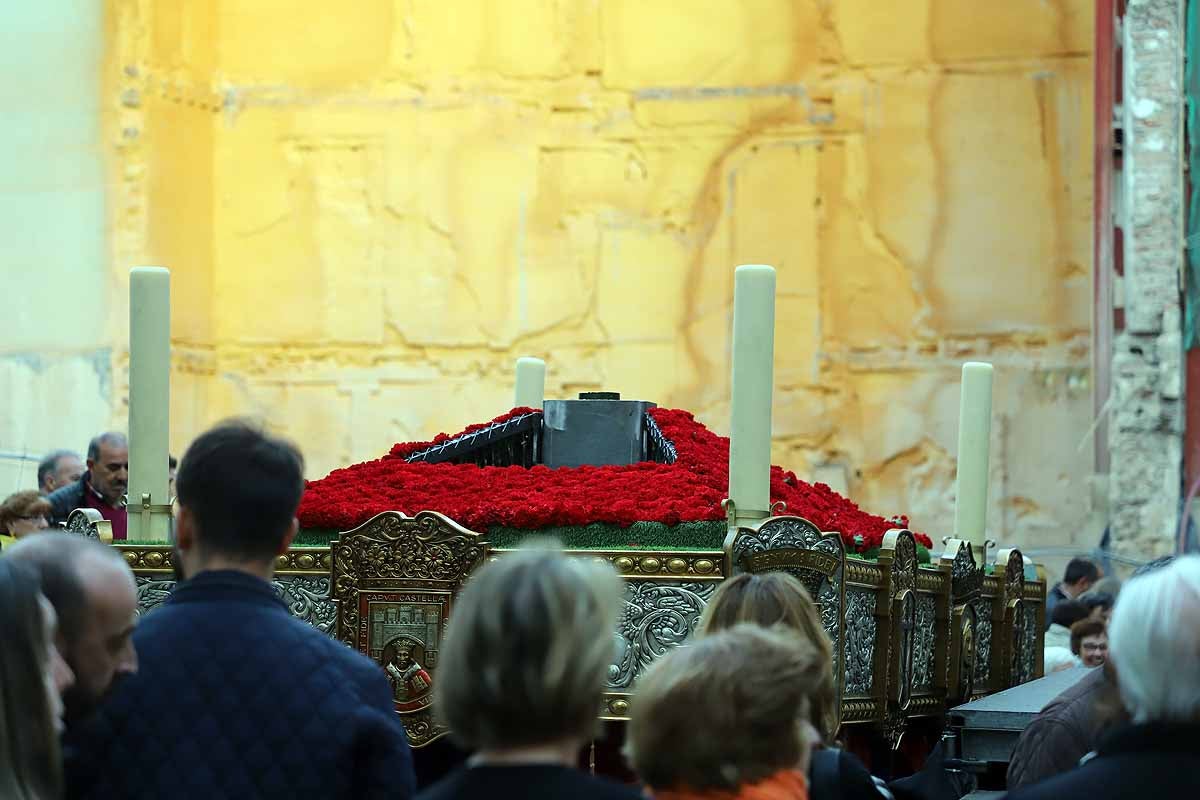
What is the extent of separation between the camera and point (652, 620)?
11.3ft

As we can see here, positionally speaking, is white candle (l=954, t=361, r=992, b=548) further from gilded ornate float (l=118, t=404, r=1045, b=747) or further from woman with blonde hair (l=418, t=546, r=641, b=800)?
woman with blonde hair (l=418, t=546, r=641, b=800)

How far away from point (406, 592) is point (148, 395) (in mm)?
665

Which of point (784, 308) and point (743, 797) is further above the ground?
point (784, 308)

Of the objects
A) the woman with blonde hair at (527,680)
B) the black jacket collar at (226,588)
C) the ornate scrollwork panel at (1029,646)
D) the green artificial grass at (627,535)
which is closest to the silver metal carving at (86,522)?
the green artificial grass at (627,535)

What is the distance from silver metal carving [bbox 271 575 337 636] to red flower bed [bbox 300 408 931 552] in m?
0.29

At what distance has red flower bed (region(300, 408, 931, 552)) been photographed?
3803 millimetres

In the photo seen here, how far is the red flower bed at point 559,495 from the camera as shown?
150 inches

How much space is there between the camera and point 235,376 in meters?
11.0

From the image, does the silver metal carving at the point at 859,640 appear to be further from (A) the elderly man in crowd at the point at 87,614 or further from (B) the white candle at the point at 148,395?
(A) the elderly man in crowd at the point at 87,614

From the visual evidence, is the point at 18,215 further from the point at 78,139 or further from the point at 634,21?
the point at 634,21

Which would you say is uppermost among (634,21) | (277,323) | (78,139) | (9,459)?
(634,21)

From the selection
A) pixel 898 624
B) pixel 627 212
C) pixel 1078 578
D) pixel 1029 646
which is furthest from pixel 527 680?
pixel 627 212

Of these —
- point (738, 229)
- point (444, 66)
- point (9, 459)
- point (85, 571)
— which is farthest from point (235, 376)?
point (85, 571)

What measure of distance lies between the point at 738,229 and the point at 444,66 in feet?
6.56
